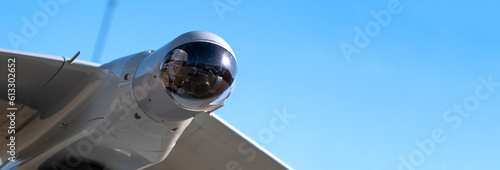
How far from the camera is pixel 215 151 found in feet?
30.8

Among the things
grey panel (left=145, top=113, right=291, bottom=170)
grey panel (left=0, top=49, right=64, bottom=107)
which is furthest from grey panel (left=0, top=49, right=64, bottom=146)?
grey panel (left=145, top=113, right=291, bottom=170)

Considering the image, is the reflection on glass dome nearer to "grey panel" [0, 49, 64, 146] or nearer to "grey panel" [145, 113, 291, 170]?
"grey panel" [0, 49, 64, 146]

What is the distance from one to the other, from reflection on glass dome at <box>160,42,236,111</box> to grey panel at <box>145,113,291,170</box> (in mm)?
2255

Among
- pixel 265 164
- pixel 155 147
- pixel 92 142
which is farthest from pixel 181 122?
pixel 265 164

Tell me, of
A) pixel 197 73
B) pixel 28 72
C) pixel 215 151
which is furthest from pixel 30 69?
pixel 215 151

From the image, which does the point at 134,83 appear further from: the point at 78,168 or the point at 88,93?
the point at 78,168

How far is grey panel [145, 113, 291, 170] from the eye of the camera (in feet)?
29.3

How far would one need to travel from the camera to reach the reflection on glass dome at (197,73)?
624 centimetres

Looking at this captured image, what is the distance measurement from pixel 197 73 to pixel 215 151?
339 centimetres

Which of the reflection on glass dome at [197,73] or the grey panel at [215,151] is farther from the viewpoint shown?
the grey panel at [215,151]

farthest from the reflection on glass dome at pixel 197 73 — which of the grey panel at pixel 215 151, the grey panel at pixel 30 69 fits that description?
the grey panel at pixel 215 151

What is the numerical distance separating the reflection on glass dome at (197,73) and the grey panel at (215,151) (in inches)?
88.8

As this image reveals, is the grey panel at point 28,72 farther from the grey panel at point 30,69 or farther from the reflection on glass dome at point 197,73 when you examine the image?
the reflection on glass dome at point 197,73

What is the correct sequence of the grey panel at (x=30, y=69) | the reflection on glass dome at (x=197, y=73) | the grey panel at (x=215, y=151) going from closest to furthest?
the reflection on glass dome at (x=197, y=73), the grey panel at (x=30, y=69), the grey panel at (x=215, y=151)
